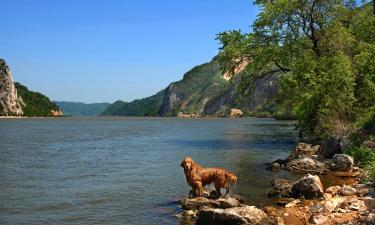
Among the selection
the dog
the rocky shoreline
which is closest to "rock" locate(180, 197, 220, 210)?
the rocky shoreline

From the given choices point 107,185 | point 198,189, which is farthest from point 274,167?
point 198,189

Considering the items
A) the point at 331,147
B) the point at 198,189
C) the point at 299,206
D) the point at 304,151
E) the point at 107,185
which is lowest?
the point at 107,185

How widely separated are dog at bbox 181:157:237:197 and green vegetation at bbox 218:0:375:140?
1447 centimetres

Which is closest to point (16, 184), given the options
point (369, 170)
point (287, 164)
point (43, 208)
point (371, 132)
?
point (43, 208)

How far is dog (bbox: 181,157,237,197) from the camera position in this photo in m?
18.4

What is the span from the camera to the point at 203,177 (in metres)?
18.6

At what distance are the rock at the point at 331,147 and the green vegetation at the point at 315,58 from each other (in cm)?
89

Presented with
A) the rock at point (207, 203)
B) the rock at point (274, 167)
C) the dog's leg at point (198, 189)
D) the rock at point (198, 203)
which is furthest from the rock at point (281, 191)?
the rock at point (274, 167)

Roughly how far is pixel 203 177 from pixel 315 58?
2512 cm

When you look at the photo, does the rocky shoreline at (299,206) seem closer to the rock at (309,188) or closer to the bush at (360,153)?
the rock at (309,188)

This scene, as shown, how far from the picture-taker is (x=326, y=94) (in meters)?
35.4

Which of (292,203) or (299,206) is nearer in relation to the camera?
(299,206)

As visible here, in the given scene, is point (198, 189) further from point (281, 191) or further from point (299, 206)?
point (299, 206)

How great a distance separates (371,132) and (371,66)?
8771mm
